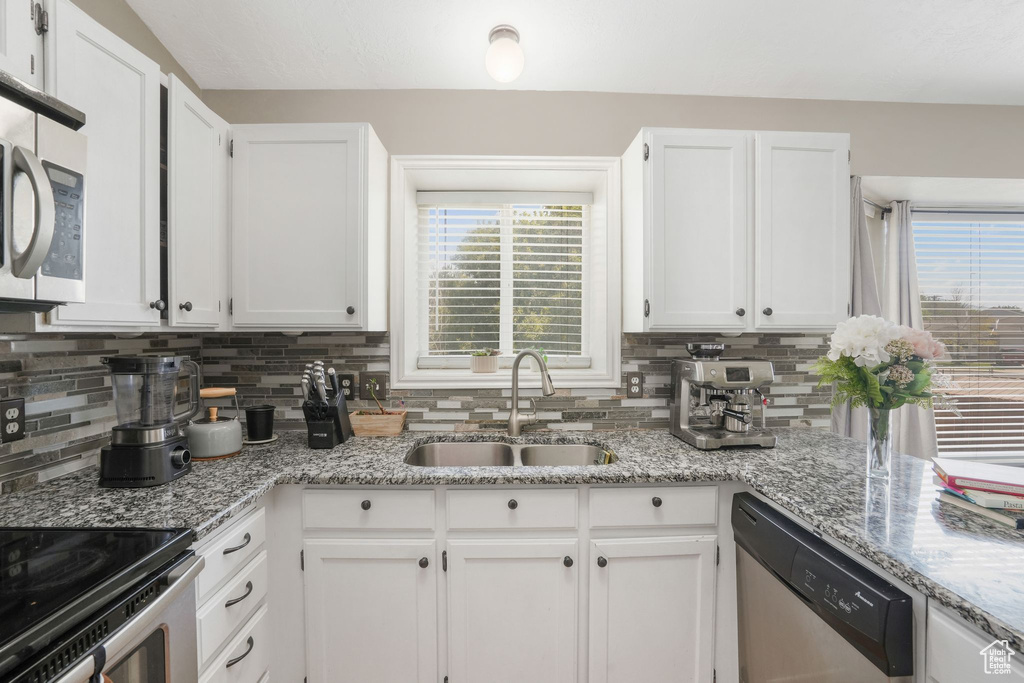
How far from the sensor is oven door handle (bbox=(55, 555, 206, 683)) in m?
0.74

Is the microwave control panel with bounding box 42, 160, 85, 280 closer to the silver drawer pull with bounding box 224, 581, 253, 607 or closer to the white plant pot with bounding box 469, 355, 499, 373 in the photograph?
the silver drawer pull with bounding box 224, 581, 253, 607

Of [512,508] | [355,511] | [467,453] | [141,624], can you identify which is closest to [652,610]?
[512,508]

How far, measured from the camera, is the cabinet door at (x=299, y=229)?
6.01 ft

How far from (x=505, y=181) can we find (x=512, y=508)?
162 centimetres

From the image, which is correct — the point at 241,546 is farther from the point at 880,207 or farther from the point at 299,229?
the point at 880,207

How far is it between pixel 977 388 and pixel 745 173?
7.04 feet

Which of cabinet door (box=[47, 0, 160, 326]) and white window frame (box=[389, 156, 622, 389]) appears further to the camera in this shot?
white window frame (box=[389, 156, 622, 389])

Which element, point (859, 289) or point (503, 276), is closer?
point (859, 289)

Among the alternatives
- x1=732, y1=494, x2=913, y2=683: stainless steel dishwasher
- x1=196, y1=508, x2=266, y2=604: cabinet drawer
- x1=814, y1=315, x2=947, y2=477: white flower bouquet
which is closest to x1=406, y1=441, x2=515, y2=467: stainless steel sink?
x1=196, y1=508, x2=266, y2=604: cabinet drawer

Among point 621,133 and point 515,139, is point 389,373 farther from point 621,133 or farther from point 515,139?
point 621,133

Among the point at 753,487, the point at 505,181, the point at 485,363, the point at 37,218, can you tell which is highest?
the point at 505,181

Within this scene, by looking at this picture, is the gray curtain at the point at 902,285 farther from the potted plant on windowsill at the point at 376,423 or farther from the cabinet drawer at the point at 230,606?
the cabinet drawer at the point at 230,606

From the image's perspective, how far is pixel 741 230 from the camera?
1.88 meters

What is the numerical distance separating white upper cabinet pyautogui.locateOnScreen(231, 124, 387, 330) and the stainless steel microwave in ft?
2.45
